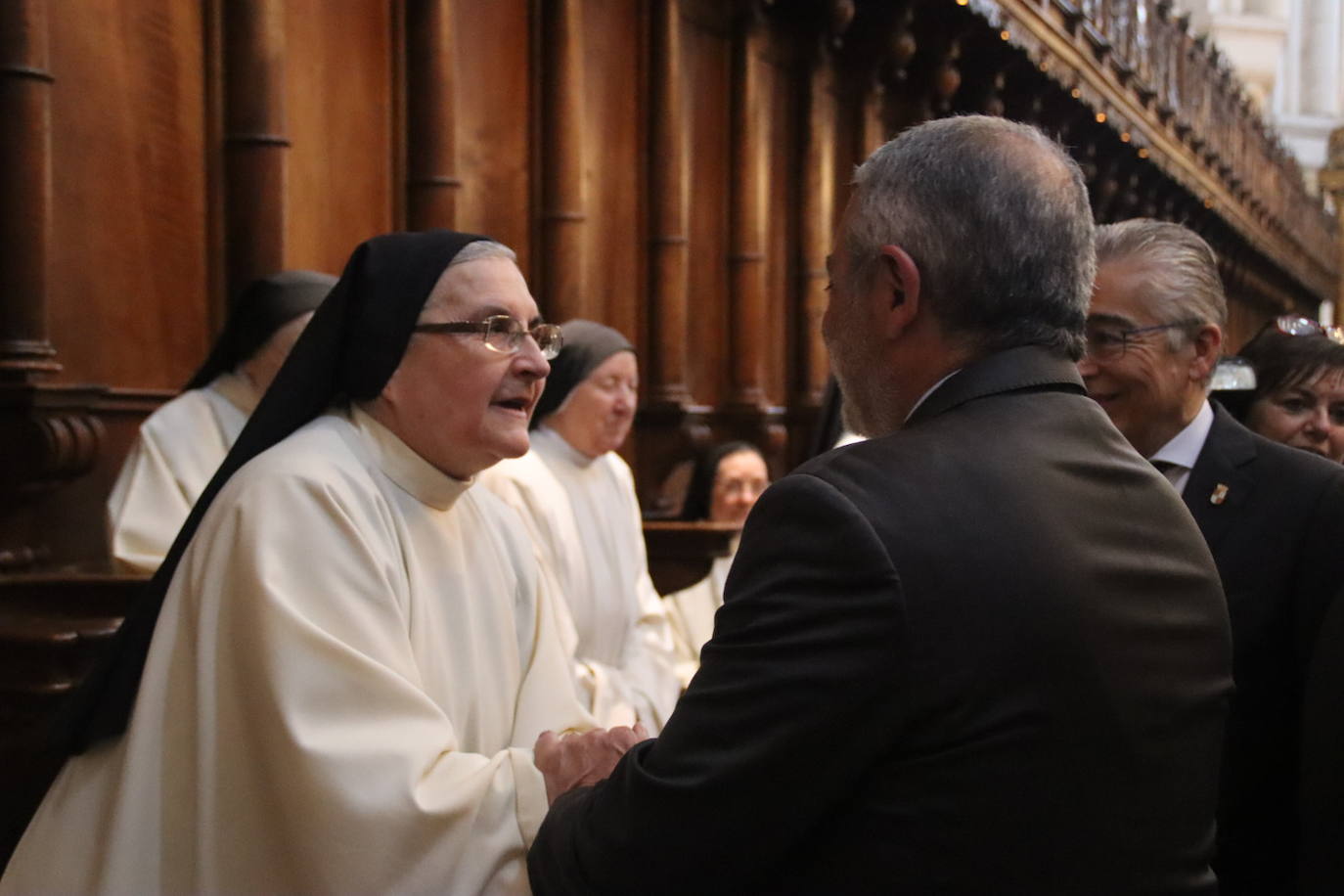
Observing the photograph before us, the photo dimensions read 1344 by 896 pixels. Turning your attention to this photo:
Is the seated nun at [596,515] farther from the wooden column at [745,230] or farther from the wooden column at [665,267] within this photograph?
the wooden column at [745,230]

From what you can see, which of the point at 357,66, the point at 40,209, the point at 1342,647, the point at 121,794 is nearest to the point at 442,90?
the point at 357,66

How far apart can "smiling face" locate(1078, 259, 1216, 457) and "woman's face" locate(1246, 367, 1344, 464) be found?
114 centimetres

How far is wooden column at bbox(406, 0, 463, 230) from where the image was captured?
607 centimetres

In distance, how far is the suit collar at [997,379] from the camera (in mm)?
1832

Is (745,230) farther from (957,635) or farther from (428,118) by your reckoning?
(957,635)

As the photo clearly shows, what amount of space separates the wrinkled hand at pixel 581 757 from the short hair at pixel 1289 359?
234 centimetres

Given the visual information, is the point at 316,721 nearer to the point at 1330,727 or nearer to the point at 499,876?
the point at 499,876

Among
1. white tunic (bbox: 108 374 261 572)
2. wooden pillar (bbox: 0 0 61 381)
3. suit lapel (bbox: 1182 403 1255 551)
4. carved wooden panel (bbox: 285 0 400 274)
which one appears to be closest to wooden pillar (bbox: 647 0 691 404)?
carved wooden panel (bbox: 285 0 400 274)

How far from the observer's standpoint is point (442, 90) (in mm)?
6113

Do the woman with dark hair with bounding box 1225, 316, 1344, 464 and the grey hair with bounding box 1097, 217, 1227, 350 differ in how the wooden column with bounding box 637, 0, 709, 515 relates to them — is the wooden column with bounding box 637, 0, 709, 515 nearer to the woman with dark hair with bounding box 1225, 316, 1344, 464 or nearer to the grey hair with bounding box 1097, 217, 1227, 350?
the woman with dark hair with bounding box 1225, 316, 1344, 464

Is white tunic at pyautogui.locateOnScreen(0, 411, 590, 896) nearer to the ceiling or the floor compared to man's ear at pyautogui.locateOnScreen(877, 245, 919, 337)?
nearer to the floor

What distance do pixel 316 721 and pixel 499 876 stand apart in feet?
1.27

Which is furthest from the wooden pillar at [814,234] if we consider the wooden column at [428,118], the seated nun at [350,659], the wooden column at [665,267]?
the seated nun at [350,659]

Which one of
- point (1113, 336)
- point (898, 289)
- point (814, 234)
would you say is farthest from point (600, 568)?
point (814, 234)
